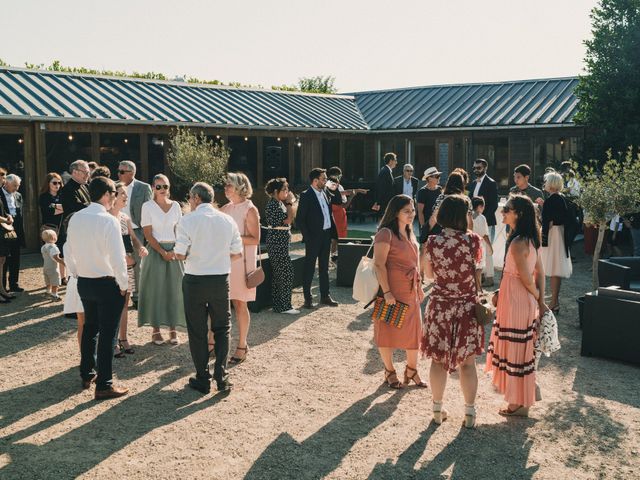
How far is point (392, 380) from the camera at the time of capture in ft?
21.1

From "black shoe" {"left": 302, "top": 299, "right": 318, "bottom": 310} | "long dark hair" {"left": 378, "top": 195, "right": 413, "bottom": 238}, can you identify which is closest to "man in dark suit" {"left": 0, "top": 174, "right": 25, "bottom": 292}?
"black shoe" {"left": 302, "top": 299, "right": 318, "bottom": 310}

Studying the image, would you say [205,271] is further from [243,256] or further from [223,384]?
[243,256]

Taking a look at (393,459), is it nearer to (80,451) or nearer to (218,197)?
(80,451)

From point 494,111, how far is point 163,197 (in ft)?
51.0

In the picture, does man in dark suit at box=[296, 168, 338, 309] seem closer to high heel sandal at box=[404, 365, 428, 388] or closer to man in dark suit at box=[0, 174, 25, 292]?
high heel sandal at box=[404, 365, 428, 388]

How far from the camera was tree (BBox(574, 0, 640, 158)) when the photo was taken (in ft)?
50.3

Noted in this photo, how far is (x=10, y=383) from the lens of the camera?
21.7 ft

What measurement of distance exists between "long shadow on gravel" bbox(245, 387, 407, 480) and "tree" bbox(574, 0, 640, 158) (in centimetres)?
1177

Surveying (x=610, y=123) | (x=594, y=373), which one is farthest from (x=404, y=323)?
(x=610, y=123)

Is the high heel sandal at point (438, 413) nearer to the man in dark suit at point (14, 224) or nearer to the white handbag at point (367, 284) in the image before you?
the white handbag at point (367, 284)

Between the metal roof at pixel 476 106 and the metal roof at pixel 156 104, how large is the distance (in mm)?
1124

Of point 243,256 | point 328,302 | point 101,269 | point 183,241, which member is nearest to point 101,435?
point 101,269

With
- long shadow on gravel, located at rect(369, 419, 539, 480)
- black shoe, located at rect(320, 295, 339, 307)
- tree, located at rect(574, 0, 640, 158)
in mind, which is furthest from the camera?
tree, located at rect(574, 0, 640, 158)

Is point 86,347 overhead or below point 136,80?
below
